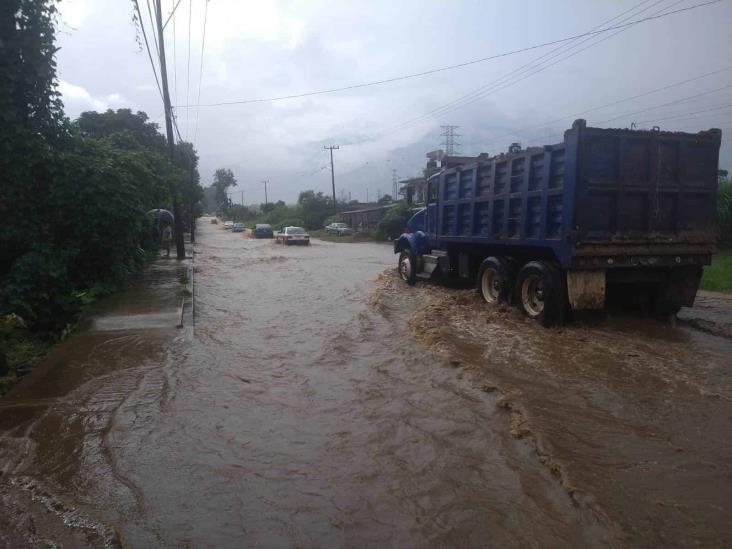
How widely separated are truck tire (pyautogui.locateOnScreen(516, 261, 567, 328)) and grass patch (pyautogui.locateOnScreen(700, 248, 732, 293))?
570 centimetres

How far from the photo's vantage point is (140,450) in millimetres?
4387

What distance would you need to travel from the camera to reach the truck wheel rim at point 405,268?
14219 millimetres

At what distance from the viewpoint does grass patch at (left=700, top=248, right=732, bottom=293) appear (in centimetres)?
1207

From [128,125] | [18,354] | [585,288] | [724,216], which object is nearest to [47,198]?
[18,354]

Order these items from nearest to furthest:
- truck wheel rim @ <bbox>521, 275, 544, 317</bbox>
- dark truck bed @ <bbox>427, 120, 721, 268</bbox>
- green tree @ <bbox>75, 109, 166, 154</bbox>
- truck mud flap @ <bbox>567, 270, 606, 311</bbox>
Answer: dark truck bed @ <bbox>427, 120, 721, 268</bbox>, truck mud flap @ <bbox>567, 270, 606, 311</bbox>, truck wheel rim @ <bbox>521, 275, 544, 317</bbox>, green tree @ <bbox>75, 109, 166, 154</bbox>

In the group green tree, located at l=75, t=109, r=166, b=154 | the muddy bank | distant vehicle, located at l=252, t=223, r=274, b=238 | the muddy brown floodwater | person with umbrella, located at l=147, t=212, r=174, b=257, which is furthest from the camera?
distant vehicle, located at l=252, t=223, r=274, b=238

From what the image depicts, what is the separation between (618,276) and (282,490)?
20.7 ft

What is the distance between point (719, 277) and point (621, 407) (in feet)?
33.6

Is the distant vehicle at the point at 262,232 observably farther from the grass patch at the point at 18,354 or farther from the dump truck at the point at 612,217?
the dump truck at the point at 612,217

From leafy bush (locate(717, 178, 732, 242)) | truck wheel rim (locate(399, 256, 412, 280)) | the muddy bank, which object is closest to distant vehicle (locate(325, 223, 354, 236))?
leafy bush (locate(717, 178, 732, 242))

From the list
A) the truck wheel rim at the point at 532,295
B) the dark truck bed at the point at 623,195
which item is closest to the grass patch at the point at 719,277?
the dark truck bed at the point at 623,195

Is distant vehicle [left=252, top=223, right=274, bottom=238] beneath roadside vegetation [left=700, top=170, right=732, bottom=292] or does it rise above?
beneath

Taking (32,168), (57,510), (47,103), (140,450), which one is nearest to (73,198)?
(32,168)

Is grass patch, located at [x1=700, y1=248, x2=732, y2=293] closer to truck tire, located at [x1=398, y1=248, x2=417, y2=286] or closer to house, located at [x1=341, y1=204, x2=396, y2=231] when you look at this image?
truck tire, located at [x1=398, y1=248, x2=417, y2=286]
